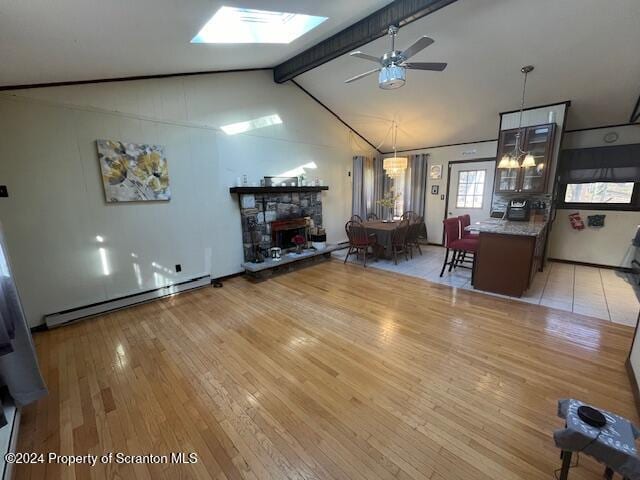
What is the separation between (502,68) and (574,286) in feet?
10.9

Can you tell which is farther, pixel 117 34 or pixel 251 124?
pixel 251 124

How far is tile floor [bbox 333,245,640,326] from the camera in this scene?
10.2 feet

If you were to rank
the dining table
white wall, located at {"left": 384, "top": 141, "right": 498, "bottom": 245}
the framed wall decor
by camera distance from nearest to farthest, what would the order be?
the dining table
white wall, located at {"left": 384, "top": 141, "right": 498, "bottom": 245}
the framed wall decor

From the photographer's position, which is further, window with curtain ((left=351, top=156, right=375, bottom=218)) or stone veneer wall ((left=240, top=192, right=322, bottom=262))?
window with curtain ((left=351, top=156, right=375, bottom=218))

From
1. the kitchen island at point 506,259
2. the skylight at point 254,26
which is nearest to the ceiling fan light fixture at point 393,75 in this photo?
the skylight at point 254,26

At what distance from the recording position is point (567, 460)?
117 centimetres

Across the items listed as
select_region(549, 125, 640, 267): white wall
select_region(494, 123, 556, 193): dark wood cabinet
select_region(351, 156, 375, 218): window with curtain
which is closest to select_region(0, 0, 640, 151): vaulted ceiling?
select_region(549, 125, 640, 267): white wall

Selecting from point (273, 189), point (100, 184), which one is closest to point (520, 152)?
point (273, 189)

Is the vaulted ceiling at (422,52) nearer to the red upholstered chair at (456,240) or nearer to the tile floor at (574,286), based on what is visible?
the red upholstered chair at (456,240)

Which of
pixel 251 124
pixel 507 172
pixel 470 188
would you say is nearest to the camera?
pixel 251 124

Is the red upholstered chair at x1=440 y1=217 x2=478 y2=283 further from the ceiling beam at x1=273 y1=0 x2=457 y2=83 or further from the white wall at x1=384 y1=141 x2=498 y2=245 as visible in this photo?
the ceiling beam at x1=273 y1=0 x2=457 y2=83

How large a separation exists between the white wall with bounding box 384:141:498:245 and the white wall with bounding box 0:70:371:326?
3656mm

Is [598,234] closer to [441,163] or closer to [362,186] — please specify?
[441,163]

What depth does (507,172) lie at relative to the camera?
15.0 feet
